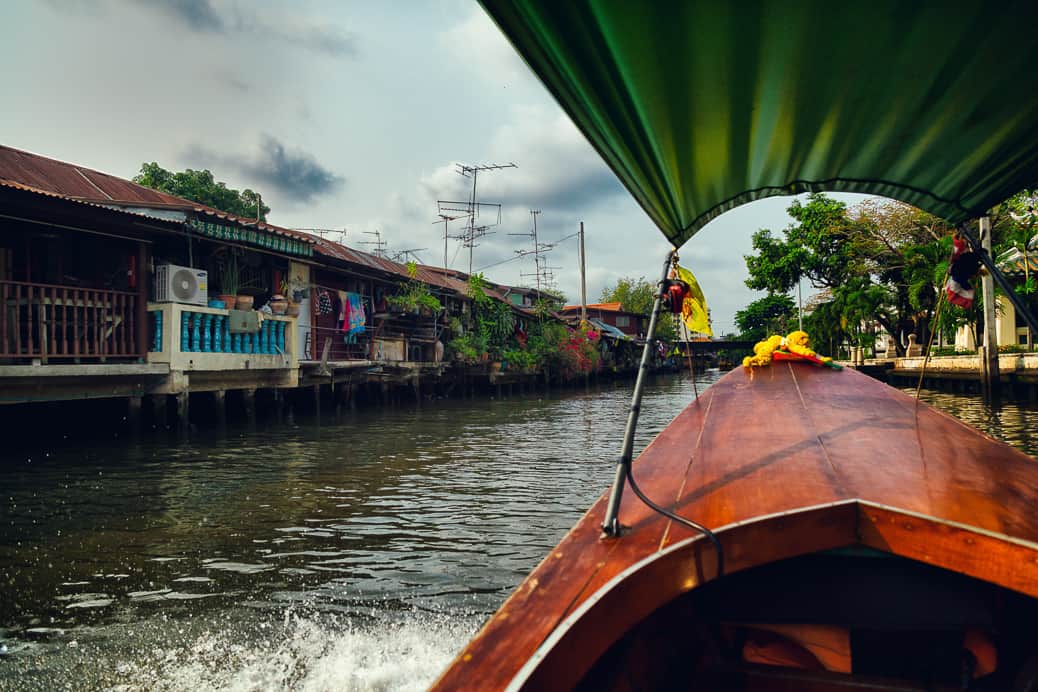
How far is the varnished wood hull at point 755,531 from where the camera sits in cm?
131

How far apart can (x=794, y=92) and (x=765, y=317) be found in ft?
207

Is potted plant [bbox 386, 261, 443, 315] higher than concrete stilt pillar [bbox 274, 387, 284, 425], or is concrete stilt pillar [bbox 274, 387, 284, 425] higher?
potted plant [bbox 386, 261, 443, 315]

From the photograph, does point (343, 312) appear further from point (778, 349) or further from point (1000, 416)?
point (1000, 416)

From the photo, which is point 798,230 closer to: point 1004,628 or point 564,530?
point 564,530

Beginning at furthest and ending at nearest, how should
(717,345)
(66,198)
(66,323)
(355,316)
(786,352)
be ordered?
(717,345) → (355,316) → (66,323) → (66,198) → (786,352)

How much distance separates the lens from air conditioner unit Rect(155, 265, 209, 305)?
10.8m

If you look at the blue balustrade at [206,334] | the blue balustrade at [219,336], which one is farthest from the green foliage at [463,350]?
the blue balustrade at [206,334]

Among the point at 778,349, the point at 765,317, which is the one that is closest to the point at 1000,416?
the point at 778,349

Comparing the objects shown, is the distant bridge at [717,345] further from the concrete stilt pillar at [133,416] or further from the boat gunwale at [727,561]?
the boat gunwale at [727,561]

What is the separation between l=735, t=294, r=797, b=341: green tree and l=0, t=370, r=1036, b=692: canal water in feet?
163

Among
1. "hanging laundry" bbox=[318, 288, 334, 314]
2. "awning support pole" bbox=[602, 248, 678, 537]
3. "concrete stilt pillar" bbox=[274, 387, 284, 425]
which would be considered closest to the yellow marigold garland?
"awning support pole" bbox=[602, 248, 678, 537]

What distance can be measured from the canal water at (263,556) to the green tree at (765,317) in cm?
4981

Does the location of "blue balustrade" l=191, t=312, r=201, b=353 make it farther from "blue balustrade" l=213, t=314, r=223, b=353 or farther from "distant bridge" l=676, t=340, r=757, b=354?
"distant bridge" l=676, t=340, r=757, b=354

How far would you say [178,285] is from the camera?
10.9 meters
